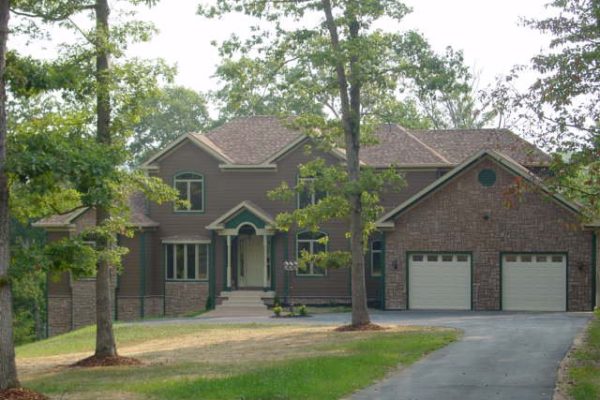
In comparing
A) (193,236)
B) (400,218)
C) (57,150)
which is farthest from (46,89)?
(193,236)

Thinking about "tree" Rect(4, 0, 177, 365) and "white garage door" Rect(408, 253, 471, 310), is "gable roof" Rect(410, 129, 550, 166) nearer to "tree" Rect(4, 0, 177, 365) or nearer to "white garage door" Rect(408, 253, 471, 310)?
"white garage door" Rect(408, 253, 471, 310)

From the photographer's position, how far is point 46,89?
15953mm

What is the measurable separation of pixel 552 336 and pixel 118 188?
11.7m

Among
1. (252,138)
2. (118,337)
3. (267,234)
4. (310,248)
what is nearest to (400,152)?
(310,248)

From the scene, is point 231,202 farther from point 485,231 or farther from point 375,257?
point 485,231

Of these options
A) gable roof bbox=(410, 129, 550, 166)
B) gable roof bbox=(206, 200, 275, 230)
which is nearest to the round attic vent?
gable roof bbox=(410, 129, 550, 166)

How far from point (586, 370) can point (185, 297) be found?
26.0 meters

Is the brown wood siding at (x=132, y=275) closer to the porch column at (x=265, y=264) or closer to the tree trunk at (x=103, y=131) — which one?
the porch column at (x=265, y=264)

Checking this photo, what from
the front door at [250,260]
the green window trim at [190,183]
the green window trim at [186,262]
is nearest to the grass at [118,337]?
the green window trim at [186,262]

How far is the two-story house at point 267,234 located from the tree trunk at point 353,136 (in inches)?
333

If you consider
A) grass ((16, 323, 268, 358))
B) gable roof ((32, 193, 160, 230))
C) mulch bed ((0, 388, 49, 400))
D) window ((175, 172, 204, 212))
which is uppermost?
window ((175, 172, 204, 212))

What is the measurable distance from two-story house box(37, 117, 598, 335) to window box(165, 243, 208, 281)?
0.14ft

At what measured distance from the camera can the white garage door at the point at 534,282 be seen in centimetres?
3606

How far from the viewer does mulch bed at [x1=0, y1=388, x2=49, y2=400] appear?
1505cm
